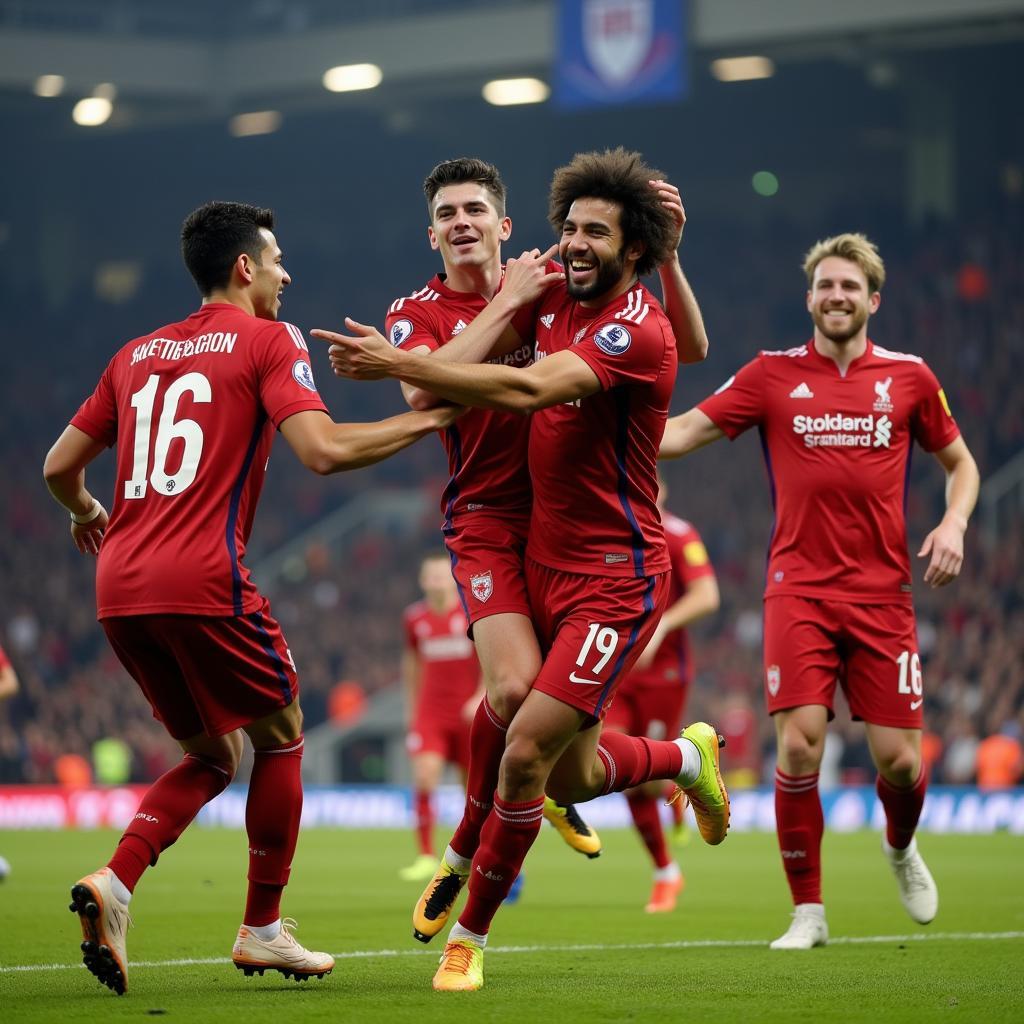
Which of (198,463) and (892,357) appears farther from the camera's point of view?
(892,357)

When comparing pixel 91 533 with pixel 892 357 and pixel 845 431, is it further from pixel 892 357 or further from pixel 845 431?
pixel 892 357

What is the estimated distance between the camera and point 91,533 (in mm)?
6973

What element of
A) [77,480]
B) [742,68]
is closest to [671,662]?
[77,480]

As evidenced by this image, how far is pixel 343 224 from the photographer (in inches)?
1618

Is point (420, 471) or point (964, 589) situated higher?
point (420, 471)

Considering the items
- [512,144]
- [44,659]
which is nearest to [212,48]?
[512,144]

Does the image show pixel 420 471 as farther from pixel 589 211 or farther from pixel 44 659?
pixel 589 211

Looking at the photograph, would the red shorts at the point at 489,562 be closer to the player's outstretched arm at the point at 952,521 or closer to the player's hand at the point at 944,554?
the player's outstretched arm at the point at 952,521

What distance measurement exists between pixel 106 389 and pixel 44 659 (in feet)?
84.7

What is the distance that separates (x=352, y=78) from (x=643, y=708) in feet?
78.0

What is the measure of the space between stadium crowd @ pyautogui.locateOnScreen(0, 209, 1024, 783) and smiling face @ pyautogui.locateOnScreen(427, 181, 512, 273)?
1647cm

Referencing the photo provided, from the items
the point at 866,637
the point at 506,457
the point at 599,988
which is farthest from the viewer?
the point at 866,637

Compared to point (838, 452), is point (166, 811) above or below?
below

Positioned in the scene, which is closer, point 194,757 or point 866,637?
point 194,757
